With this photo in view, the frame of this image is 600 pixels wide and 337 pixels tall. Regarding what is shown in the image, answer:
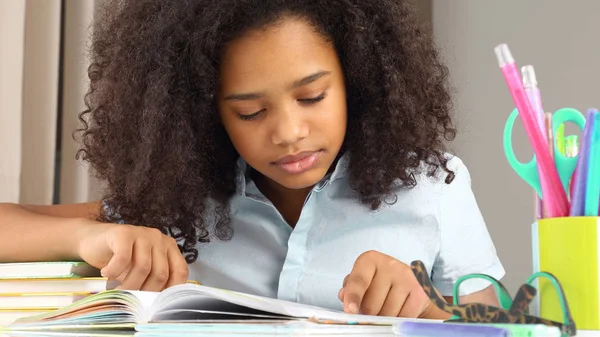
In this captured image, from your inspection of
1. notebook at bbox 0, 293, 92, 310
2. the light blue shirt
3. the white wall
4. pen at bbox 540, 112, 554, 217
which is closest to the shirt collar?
the light blue shirt

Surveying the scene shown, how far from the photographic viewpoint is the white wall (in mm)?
1596

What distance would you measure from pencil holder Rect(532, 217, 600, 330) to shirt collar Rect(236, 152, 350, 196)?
50 cm

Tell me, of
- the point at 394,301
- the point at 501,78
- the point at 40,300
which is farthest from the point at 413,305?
the point at 501,78

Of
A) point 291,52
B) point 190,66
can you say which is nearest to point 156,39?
point 190,66

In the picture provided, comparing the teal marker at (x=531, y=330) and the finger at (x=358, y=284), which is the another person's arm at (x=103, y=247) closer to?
the finger at (x=358, y=284)

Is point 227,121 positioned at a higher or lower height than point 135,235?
higher

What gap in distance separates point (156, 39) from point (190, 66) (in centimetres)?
5

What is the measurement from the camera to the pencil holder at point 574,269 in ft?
1.44

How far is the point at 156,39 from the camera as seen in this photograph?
0.86 m

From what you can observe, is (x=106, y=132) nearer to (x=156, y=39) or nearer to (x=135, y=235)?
(x=156, y=39)

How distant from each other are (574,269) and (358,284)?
0.23 m

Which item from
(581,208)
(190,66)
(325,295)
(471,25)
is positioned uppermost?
(471,25)

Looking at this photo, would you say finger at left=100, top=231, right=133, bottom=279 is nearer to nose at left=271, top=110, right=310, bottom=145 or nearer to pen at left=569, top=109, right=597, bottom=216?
nose at left=271, top=110, right=310, bottom=145

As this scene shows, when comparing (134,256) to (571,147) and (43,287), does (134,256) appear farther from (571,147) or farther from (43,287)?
(571,147)
